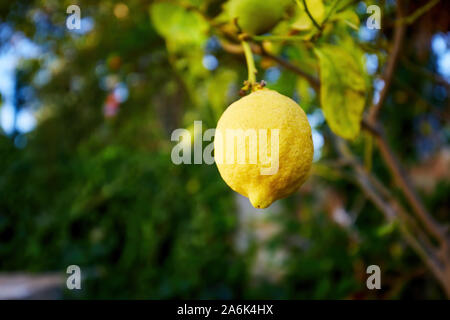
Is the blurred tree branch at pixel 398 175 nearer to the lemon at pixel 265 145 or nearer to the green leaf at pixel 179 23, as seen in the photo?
the green leaf at pixel 179 23

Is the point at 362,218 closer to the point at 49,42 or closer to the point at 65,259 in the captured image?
the point at 65,259

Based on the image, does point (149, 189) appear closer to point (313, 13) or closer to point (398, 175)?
A: point (398, 175)

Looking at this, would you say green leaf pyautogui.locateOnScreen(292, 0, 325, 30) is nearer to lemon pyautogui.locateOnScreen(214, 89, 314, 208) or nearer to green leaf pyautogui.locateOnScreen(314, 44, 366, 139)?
green leaf pyautogui.locateOnScreen(314, 44, 366, 139)

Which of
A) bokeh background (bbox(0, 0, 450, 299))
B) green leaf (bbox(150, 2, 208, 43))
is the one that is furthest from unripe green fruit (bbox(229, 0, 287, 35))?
bokeh background (bbox(0, 0, 450, 299))

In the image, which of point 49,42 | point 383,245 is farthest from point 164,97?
point 383,245

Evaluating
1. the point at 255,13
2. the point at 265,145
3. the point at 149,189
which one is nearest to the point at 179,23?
the point at 255,13

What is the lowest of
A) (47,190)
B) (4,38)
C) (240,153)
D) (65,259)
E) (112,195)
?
(240,153)
